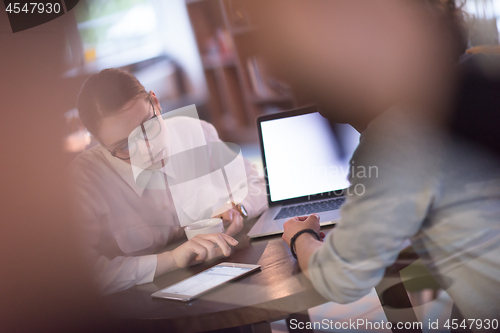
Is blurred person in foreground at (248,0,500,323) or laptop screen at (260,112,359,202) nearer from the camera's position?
blurred person in foreground at (248,0,500,323)

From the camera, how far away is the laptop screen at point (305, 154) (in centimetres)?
62

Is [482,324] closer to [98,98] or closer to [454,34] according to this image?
[454,34]

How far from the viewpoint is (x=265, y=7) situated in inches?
20.6

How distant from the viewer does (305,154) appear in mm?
712

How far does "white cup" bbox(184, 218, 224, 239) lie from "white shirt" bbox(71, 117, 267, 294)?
2cm

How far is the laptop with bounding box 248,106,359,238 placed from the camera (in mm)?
612

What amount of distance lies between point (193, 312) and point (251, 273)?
0.12m

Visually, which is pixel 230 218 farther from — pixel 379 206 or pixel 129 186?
pixel 379 206

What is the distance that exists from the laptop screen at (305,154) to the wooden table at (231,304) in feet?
0.57

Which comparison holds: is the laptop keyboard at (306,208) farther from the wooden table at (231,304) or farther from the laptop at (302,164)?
the wooden table at (231,304)

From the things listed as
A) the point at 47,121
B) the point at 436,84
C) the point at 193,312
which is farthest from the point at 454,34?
the point at 47,121

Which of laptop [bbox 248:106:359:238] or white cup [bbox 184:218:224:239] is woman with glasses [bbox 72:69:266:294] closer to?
white cup [bbox 184:218:224:239]

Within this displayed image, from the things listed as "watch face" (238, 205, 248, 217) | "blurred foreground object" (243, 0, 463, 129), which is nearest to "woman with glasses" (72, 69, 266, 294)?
"watch face" (238, 205, 248, 217)

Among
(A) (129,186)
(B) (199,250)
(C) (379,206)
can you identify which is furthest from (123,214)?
(C) (379,206)
